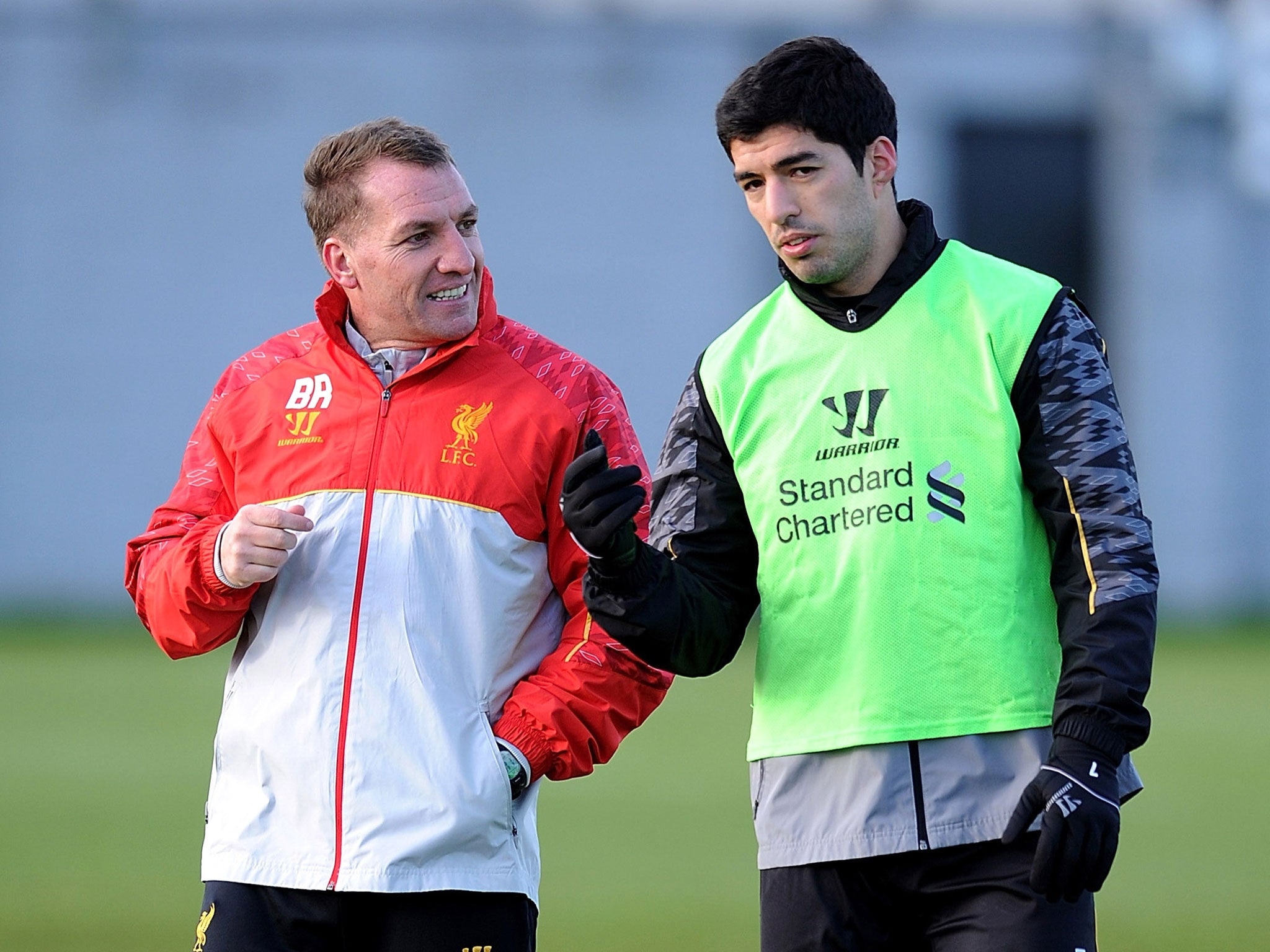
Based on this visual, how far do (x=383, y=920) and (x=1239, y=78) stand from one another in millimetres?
20941

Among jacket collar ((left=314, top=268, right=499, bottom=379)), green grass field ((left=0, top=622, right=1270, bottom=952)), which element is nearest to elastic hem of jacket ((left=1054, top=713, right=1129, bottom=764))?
jacket collar ((left=314, top=268, right=499, bottom=379))

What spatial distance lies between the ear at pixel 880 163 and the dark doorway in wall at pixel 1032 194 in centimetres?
1996

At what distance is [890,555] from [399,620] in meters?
0.83

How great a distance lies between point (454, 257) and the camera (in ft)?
11.1

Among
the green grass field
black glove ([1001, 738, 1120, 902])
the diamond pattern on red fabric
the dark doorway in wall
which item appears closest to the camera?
black glove ([1001, 738, 1120, 902])

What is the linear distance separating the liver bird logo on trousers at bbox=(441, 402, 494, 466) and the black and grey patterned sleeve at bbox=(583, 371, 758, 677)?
12.7 inches

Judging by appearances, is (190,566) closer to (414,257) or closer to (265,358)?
(265,358)

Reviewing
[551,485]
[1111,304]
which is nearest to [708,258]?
[1111,304]

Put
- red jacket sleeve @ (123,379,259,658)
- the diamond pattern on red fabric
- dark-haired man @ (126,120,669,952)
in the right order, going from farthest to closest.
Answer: the diamond pattern on red fabric < red jacket sleeve @ (123,379,259,658) < dark-haired man @ (126,120,669,952)

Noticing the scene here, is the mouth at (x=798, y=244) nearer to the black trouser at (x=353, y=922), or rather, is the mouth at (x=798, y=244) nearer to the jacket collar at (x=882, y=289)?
the jacket collar at (x=882, y=289)

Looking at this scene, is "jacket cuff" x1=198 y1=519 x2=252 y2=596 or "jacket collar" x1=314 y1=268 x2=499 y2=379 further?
"jacket collar" x1=314 y1=268 x2=499 y2=379

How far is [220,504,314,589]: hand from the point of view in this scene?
3.11 meters

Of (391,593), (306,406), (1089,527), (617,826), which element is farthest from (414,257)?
(617,826)

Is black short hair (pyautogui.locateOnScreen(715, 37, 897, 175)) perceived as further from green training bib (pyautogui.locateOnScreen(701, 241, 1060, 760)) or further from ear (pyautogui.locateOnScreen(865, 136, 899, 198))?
green training bib (pyautogui.locateOnScreen(701, 241, 1060, 760))
